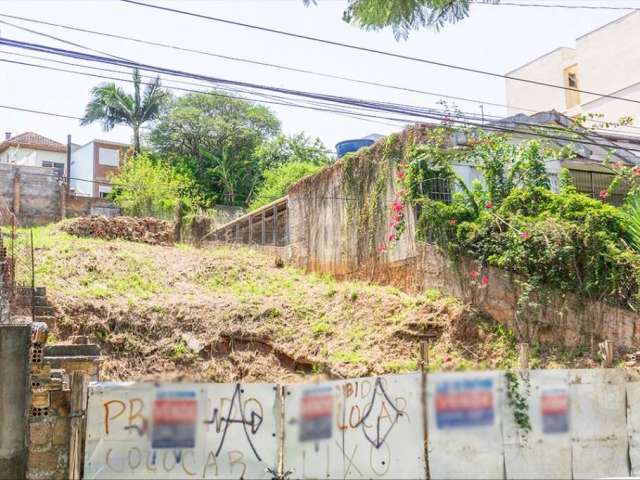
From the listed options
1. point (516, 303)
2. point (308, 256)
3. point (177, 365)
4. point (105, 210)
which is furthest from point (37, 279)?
point (105, 210)

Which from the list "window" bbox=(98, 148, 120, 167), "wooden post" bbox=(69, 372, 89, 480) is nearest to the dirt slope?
"wooden post" bbox=(69, 372, 89, 480)

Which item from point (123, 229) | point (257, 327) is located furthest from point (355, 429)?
point (123, 229)

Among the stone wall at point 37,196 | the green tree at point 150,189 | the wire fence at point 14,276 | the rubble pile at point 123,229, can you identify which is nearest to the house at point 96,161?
the green tree at point 150,189

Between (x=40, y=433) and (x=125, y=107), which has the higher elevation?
(x=125, y=107)

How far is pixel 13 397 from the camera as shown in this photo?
759 cm

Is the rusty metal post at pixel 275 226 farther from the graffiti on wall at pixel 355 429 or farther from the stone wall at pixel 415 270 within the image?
the graffiti on wall at pixel 355 429

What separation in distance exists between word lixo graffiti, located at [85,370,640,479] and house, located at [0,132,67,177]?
43.8 m

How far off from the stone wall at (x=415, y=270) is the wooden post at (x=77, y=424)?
9209 mm

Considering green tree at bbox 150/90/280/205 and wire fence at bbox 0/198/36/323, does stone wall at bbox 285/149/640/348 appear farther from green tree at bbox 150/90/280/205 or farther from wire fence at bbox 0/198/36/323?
green tree at bbox 150/90/280/205

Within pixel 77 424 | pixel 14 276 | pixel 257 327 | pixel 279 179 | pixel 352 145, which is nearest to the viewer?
pixel 77 424

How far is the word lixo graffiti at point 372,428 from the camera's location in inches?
274

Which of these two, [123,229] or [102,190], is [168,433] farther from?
[102,190]

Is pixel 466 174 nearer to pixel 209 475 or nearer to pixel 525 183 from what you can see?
pixel 525 183

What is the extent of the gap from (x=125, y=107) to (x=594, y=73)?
25.5 m
